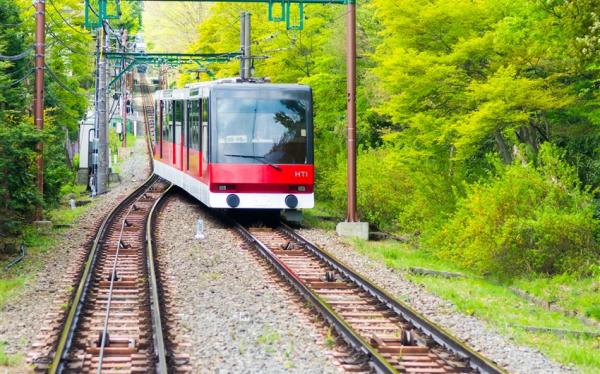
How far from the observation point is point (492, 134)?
2228 cm

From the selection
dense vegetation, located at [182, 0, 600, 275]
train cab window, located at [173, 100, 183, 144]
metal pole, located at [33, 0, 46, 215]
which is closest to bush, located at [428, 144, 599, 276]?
dense vegetation, located at [182, 0, 600, 275]

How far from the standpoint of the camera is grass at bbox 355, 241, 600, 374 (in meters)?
11.0

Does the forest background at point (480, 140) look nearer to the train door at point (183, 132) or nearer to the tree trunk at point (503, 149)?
the tree trunk at point (503, 149)

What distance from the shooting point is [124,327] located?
1110cm

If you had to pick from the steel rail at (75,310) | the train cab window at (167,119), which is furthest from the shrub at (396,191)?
the steel rail at (75,310)

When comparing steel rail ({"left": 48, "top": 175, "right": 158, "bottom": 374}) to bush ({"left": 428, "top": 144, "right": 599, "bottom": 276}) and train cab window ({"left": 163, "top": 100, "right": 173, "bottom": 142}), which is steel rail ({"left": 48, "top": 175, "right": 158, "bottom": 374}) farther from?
train cab window ({"left": 163, "top": 100, "right": 173, "bottom": 142})

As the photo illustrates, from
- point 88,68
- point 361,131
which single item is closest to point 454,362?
point 361,131

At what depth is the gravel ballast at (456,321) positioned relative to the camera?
985 cm

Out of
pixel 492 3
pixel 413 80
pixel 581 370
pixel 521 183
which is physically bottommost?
pixel 581 370

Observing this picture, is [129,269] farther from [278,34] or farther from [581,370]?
[278,34]

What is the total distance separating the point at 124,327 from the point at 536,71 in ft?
39.2

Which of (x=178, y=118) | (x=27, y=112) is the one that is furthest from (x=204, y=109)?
(x=27, y=112)

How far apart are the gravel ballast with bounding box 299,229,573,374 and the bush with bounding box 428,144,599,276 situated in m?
1.90

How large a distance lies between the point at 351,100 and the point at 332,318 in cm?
1102
